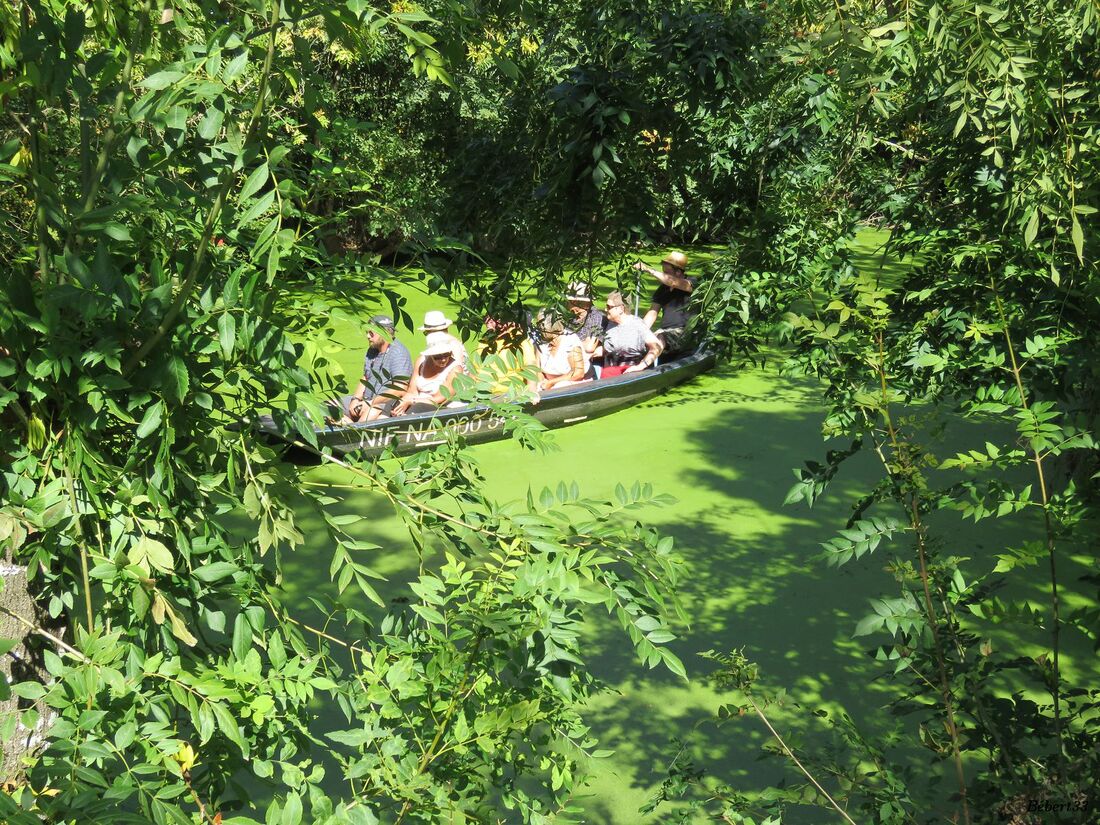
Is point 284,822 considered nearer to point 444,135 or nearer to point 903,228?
point 444,135

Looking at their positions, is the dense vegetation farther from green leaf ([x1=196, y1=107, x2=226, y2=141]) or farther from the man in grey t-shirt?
the man in grey t-shirt

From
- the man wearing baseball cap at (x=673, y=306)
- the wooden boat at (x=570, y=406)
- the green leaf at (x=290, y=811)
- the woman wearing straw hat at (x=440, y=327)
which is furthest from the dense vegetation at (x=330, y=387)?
the man wearing baseball cap at (x=673, y=306)

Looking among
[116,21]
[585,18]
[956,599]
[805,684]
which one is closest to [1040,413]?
[956,599]

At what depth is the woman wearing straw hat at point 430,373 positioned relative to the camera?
6492mm

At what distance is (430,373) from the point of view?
6793mm

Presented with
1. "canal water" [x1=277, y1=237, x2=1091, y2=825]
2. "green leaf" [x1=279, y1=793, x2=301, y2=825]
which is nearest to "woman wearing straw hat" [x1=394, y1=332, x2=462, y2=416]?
"canal water" [x1=277, y1=237, x2=1091, y2=825]

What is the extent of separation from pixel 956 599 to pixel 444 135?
189cm

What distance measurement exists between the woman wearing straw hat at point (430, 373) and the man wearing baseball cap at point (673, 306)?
5.08 ft

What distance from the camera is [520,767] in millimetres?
1716

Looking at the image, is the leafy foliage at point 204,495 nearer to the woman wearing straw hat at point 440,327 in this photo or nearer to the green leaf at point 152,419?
the green leaf at point 152,419

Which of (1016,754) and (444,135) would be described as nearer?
(1016,754)

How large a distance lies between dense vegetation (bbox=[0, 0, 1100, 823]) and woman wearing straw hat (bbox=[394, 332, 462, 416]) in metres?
3.64

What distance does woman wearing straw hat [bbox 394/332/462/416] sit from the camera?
6492mm

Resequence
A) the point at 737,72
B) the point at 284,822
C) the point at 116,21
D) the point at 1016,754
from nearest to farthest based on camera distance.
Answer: the point at 284,822, the point at 116,21, the point at 1016,754, the point at 737,72
